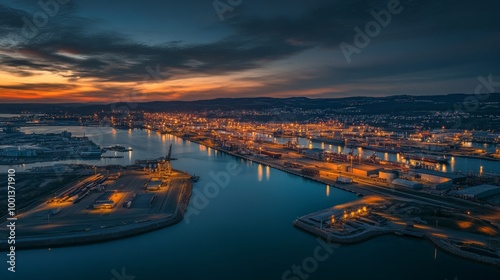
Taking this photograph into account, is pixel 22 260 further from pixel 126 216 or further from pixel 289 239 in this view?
pixel 289 239

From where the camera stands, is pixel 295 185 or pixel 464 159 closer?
pixel 295 185

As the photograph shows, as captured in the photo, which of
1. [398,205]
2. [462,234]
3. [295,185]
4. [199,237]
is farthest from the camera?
[295,185]

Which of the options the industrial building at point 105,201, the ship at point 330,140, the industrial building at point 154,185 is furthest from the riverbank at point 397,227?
the ship at point 330,140

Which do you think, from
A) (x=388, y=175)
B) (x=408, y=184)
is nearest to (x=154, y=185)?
A: (x=388, y=175)

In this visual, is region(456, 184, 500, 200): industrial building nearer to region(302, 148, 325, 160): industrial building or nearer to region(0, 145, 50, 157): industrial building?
region(302, 148, 325, 160): industrial building

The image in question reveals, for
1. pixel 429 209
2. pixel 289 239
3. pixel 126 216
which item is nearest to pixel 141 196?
pixel 126 216

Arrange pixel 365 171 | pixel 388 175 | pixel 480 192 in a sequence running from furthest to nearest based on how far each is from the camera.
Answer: pixel 365 171 < pixel 388 175 < pixel 480 192

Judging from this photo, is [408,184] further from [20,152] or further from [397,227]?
[20,152]

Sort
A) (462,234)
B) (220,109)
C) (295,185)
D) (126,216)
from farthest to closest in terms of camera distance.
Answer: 1. (220,109)
2. (295,185)
3. (126,216)
4. (462,234)

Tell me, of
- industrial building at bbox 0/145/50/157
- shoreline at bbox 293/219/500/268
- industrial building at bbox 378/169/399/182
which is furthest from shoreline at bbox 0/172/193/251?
industrial building at bbox 0/145/50/157
